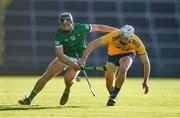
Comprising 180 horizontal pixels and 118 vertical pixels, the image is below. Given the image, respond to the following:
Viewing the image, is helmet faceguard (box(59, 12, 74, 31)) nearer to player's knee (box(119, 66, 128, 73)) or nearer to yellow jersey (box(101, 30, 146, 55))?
yellow jersey (box(101, 30, 146, 55))

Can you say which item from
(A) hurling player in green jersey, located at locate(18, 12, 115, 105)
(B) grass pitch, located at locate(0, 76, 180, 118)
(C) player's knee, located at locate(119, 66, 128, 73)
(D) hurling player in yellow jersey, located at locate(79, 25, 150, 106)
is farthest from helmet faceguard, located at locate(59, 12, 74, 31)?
(B) grass pitch, located at locate(0, 76, 180, 118)

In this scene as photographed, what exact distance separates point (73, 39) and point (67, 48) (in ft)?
0.93

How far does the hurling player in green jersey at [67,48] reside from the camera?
1517cm

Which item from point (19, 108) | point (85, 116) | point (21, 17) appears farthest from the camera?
point (21, 17)

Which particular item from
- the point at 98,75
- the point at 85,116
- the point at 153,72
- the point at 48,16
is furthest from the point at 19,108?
the point at 48,16

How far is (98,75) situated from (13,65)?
6217 millimetres

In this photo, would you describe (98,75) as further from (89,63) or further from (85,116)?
(85,116)

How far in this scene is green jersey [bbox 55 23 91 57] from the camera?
50.1ft

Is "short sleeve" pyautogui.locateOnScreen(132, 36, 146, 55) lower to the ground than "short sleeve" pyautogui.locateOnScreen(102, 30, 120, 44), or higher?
lower

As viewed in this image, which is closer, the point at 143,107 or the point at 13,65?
the point at 143,107

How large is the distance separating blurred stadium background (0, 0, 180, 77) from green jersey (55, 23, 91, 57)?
23.9 metres

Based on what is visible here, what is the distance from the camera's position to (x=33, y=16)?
44.6m

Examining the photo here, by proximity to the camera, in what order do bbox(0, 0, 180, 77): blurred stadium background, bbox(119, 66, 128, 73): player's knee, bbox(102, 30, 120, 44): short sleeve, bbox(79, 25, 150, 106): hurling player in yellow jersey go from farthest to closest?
bbox(0, 0, 180, 77): blurred stadium background → bbox(119, 66, 128, 73): player's knee → bbox(102, 30, 120, 44): short sleeve → bbox(79, 25, 150, 106): hurling player in yellow jersey

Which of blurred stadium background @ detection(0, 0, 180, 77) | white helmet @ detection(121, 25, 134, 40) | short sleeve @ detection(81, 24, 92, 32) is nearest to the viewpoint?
white helmet @ detection(121, 25, 134, 40)
